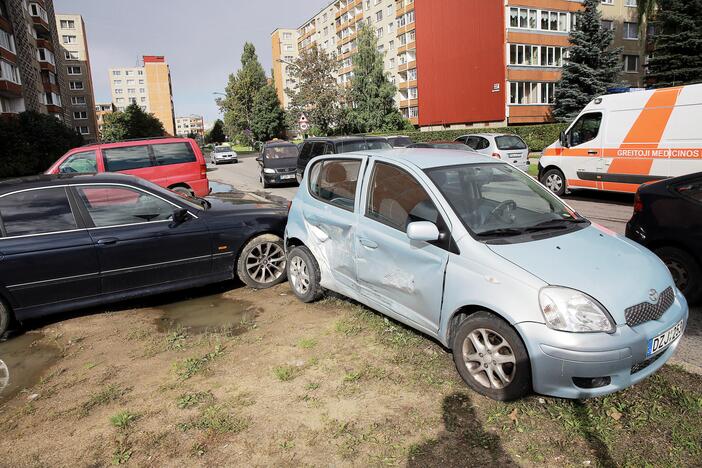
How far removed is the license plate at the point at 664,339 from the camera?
9.34ft

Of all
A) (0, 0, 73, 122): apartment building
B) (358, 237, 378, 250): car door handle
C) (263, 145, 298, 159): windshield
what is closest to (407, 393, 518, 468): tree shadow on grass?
(358, 237, 378, 250): car door handle

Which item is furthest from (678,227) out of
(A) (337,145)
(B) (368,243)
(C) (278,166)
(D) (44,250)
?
(C) (278,166)

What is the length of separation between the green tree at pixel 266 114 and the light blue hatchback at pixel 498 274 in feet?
221

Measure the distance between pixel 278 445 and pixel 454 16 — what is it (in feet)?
147

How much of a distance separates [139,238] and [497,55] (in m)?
39.1

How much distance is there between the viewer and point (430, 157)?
13.6ft

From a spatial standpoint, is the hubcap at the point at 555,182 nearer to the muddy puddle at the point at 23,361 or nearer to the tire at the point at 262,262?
the tire at the point at 262,262

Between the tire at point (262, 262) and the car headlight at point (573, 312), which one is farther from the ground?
the car headlight at point (573, 312)

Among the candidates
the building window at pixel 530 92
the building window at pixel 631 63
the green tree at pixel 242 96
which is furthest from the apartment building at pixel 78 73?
the building window at pixel 631 63

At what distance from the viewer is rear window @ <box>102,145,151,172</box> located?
10.1 m

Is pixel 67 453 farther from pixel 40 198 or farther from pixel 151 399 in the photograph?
pixel 40 198

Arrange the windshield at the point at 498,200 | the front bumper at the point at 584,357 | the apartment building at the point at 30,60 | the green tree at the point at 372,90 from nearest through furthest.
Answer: the front bumper at the point at 584,357 → the windshield at the point at 498,200 → the apartment building at the point at 30,60 → the green tree at the point at 372,90

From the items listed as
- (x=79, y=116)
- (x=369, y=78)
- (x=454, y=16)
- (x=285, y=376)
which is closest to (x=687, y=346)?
(x=285, y=376)

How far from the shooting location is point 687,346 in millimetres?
3775
